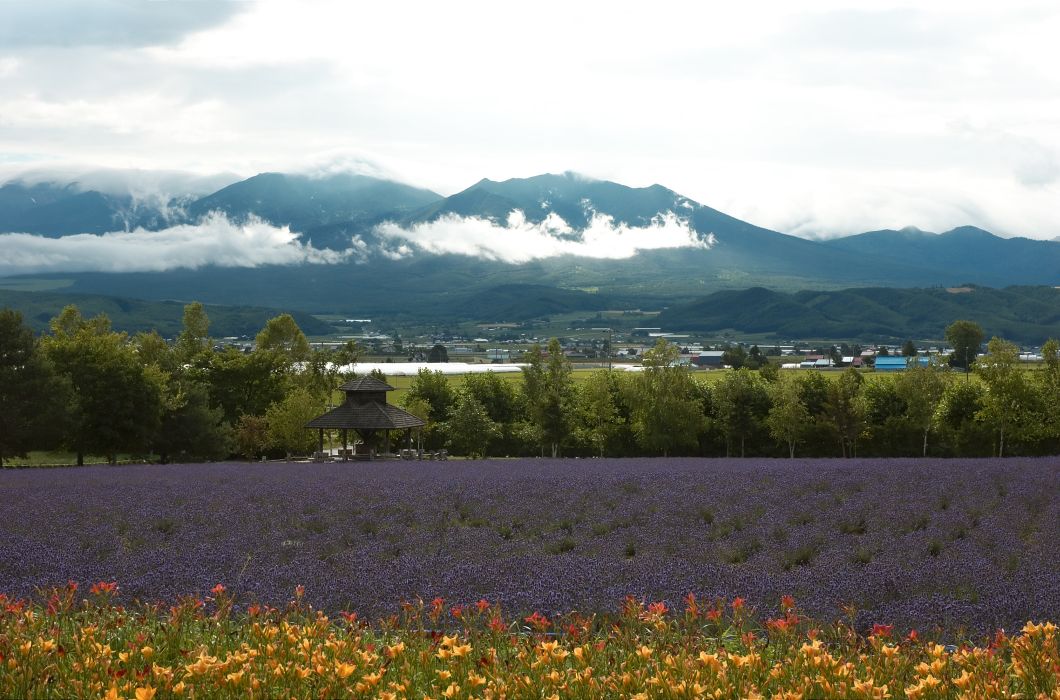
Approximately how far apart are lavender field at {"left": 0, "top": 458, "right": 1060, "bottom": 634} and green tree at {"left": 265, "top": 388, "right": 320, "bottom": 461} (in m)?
37.8

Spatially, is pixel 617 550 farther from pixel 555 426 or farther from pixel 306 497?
pixel 555 426

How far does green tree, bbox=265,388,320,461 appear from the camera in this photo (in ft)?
166

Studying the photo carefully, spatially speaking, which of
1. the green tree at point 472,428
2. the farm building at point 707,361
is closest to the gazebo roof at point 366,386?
the green tree at point 472,428

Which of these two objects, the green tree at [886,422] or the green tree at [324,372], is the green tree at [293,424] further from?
the green tree at [886,422]

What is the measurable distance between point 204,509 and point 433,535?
308 cm

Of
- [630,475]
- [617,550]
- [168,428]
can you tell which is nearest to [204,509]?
[617,550]

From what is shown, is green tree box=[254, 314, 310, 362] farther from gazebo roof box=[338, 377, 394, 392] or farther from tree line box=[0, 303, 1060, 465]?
gazebo roof box=[338, 377, 394, 392]

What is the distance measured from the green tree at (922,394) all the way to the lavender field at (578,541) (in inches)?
1638

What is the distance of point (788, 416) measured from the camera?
50.0 metres

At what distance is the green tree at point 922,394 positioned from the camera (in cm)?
5191

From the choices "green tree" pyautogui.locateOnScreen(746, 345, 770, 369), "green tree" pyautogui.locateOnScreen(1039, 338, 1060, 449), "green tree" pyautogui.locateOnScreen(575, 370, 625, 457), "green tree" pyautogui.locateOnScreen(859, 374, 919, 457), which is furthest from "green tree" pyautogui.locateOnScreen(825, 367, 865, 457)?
"green tree" pyautogui.locateOnScreen(746, 345, 770, 369)

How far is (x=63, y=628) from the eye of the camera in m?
6.57

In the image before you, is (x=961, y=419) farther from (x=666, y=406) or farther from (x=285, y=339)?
(x=285, y=339)

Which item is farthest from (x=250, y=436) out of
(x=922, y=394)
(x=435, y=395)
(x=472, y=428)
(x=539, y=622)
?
(x=539, y=622)
